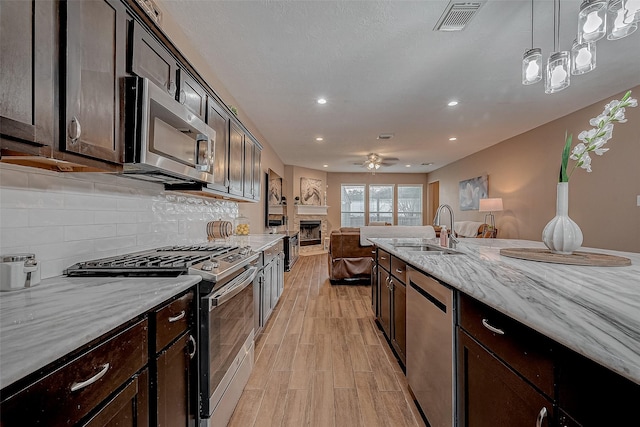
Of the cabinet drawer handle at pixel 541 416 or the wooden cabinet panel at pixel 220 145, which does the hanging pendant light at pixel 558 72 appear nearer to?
the cabinet drawer handle at pixel 541 416

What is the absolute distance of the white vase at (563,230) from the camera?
5.24ft

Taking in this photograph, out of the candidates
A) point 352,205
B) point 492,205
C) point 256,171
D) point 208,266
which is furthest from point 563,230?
point 352,205

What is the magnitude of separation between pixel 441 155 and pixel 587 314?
7299 mm

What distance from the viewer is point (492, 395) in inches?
38.8

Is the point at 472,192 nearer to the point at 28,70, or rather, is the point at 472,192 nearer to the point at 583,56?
the point at 583,56

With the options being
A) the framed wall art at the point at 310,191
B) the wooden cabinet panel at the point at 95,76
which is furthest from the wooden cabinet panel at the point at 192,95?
the framed wall art at the point at 310,191

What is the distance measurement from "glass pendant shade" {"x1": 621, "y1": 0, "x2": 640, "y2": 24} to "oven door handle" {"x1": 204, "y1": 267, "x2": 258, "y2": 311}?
7.96 feet

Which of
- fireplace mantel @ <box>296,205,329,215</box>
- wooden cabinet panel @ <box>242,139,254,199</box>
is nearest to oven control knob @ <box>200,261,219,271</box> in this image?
wooden cabinet panel @ <box>242,139,254,199</box>

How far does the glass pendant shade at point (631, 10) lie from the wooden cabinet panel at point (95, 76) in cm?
233

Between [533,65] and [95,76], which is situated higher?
[533,65]

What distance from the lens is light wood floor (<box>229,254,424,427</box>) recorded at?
1.71m

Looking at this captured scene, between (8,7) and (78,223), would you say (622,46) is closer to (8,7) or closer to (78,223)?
(8,7)

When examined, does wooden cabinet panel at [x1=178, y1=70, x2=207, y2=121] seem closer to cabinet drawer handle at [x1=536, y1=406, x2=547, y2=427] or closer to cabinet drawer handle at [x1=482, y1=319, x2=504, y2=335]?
cabinet drawer handle at [x1=482, y1=319, x2=504, y2=335]

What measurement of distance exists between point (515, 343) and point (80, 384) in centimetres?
117
